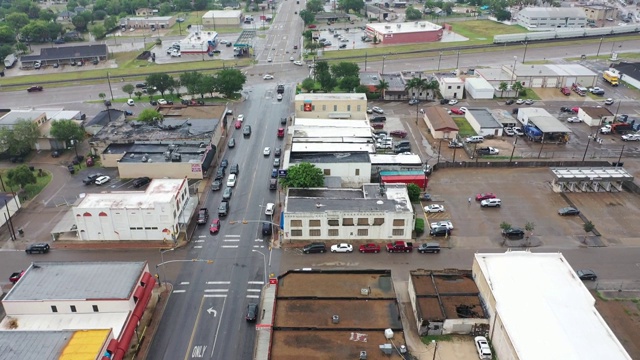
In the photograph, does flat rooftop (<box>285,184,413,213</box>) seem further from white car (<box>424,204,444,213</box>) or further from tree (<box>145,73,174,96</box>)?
tree (<box>145,73,174,96</box>)

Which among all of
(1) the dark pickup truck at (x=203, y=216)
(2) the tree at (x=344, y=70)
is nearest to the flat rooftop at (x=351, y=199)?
(1) the dark pickup truck at (x=203, y=216)

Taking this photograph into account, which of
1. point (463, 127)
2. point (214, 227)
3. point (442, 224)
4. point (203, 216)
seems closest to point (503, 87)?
point (463, 127)

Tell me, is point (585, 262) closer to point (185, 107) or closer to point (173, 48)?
point (185, 107)

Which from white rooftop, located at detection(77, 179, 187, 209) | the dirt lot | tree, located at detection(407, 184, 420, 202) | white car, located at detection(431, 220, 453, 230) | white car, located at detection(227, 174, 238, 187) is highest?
white rooftop, located at detection(77, 179, 187, 209)

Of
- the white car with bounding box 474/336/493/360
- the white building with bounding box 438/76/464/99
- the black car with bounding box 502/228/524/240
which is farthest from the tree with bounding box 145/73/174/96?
the white car with bounding box 474/336/493/360

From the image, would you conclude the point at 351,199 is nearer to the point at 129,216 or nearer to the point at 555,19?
the point at 129,216

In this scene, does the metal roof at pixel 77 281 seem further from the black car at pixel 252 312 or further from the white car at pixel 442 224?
the white car at pixel 442 224

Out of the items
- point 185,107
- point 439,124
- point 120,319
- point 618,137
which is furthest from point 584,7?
point 120,319
